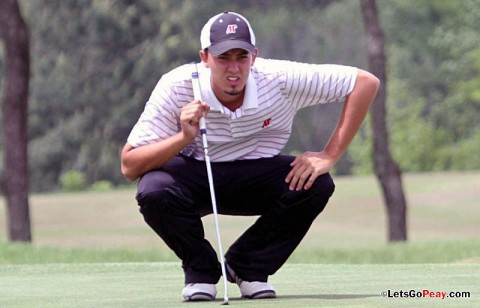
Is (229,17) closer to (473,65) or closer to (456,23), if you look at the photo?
(473,65)

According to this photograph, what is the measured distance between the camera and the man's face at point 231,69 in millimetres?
5645

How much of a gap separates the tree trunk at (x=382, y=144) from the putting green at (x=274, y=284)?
10509 millimetres

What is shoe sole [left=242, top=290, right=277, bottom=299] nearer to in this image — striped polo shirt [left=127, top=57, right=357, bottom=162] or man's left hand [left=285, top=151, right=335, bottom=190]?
man's left hand [left=285, top=151, right=335, bottom=190]

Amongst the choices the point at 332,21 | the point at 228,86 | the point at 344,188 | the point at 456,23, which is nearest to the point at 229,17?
the point at 228,86

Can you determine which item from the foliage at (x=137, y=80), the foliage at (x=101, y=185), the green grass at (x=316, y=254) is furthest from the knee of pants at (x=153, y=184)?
the foliage at (x=137, y=80)

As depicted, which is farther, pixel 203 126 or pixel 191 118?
pixel 203 126

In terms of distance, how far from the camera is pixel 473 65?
165ft

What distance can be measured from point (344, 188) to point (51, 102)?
2520 cm

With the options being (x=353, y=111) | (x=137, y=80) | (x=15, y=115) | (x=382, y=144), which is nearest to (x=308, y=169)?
(x=353, y=111)

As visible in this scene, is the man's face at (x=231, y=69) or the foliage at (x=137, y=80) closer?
the man's face at (x=231, y=69)

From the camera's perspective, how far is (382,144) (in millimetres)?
19000

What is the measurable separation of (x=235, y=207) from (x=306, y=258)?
781 cm

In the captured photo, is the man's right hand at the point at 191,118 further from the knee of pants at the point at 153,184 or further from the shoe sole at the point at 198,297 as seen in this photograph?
the shoe sole at the point at 198,297

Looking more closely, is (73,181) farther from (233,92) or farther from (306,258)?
(233,92)
